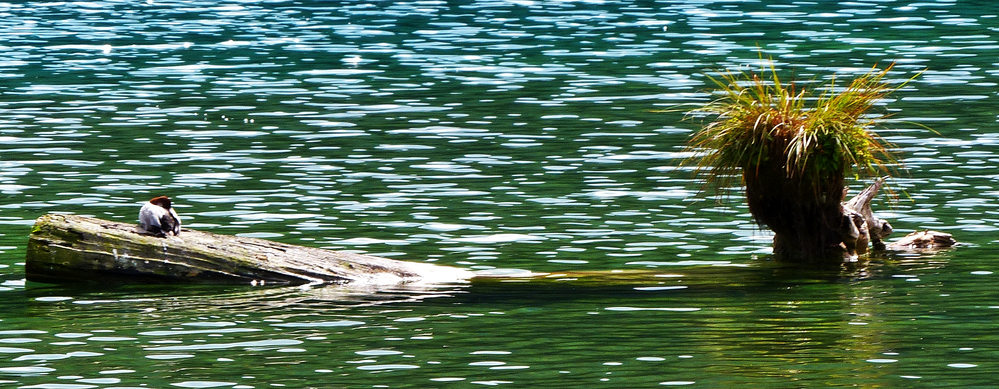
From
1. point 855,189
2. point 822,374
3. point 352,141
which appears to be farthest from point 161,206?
point 352,141

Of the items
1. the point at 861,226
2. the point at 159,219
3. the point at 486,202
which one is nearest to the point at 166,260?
the point at 159,219

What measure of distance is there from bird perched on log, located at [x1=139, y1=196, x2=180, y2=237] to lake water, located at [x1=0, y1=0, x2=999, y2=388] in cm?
68

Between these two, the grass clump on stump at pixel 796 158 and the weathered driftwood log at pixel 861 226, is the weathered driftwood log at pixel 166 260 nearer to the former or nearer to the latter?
the grass clump on stump at pixel 796 158

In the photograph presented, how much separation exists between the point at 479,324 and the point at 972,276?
580cm

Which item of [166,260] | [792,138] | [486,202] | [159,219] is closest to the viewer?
[159,219]

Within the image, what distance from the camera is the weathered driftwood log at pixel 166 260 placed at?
20.2 meters

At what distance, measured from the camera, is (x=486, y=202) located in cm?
2653

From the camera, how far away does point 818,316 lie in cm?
1841

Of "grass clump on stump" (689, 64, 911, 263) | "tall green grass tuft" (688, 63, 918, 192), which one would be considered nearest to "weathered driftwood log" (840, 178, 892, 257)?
"grass clump on stump" (689, 64, 911, 263)

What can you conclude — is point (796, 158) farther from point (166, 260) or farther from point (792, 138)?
point (166, 260)

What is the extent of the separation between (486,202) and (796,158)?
21.6 feet

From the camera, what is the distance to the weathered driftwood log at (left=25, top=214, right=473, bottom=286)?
66.2 feet

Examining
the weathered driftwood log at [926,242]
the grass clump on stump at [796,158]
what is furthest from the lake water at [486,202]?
the grass clump on stump at [796,158]

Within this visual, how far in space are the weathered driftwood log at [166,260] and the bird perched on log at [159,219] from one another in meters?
0.08
